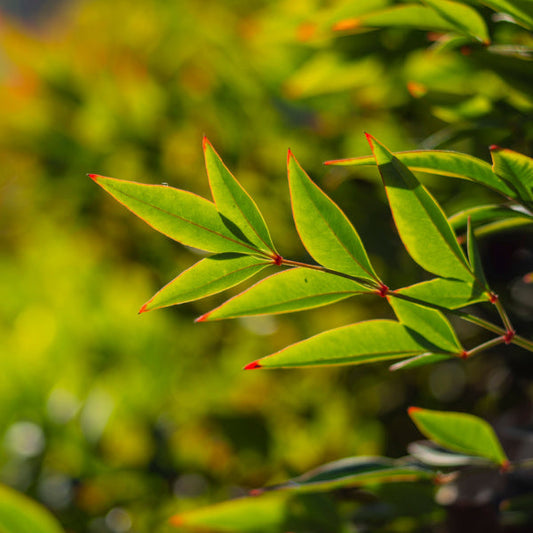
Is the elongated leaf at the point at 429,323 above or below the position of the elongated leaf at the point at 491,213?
below

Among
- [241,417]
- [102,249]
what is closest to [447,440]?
[241,417]

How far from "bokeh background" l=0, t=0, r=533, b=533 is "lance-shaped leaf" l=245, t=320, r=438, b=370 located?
30 cm

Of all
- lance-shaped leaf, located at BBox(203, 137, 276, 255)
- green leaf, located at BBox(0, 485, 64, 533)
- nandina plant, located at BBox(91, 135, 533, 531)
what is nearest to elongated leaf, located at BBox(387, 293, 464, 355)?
nandina plant, located at BBox(91, 135, 533, 531)

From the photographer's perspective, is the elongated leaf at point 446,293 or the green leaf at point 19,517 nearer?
the elongated leaf at point 446,293

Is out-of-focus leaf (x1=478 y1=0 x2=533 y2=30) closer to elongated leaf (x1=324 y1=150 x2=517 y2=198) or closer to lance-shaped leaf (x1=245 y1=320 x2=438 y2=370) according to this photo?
elongated leaf (x1=324 y1=150 x2=517 y2=198)

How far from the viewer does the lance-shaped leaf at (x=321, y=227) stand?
1.21ft

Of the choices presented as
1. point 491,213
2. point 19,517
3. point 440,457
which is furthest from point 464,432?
point 19,517

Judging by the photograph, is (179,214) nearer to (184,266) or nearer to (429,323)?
(429,323)

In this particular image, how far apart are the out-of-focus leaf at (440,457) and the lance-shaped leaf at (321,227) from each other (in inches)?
9.4

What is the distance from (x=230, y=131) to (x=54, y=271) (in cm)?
67

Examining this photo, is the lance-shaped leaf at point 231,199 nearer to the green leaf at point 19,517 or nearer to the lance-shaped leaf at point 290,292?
the lance-shaped leaf at point 290,292

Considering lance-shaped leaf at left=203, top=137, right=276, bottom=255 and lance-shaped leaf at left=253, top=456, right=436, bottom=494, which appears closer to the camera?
lance-shaped leaf at left=203, top=137, right=276, bottom=255

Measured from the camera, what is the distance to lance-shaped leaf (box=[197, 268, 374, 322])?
1.24ft

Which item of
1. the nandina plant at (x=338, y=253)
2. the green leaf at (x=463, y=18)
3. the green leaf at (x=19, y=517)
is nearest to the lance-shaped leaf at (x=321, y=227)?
the nandina plant at (x=338, y=253)
